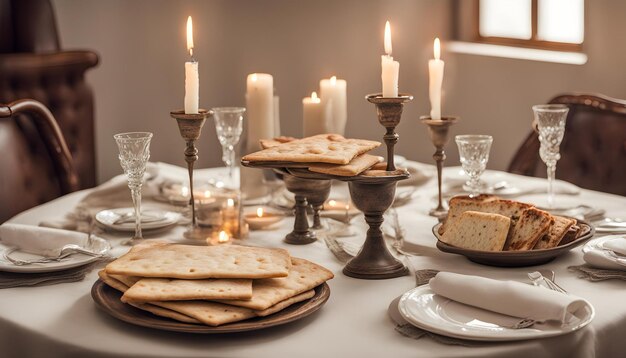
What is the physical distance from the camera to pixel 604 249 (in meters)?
1.61

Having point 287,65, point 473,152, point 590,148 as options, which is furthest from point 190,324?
point 287,65

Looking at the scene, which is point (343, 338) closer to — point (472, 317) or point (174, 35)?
point (472, 317)

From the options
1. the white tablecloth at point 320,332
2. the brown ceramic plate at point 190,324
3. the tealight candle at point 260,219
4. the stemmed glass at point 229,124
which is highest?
the stemmed glass at point 229,124

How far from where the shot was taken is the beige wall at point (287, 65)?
14.7 feet

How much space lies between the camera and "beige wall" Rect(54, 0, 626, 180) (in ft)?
14.7

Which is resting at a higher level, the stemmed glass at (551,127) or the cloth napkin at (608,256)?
the stemmed glass at (551,127)

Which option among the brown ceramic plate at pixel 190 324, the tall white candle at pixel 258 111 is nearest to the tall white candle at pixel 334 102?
the tall white candle at pixel 258 111

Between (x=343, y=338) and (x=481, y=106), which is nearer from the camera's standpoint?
(x=343, y=338)

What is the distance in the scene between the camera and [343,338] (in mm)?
1281

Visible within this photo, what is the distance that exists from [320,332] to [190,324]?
19cm

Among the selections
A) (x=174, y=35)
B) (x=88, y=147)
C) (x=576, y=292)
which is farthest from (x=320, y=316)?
(x=174, y=35)

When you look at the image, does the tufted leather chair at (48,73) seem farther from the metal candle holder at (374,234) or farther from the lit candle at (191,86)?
the metal candle holder at (374,234)

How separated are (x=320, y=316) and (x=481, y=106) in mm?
3518

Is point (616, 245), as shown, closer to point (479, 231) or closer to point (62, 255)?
→ point (479, 231)
